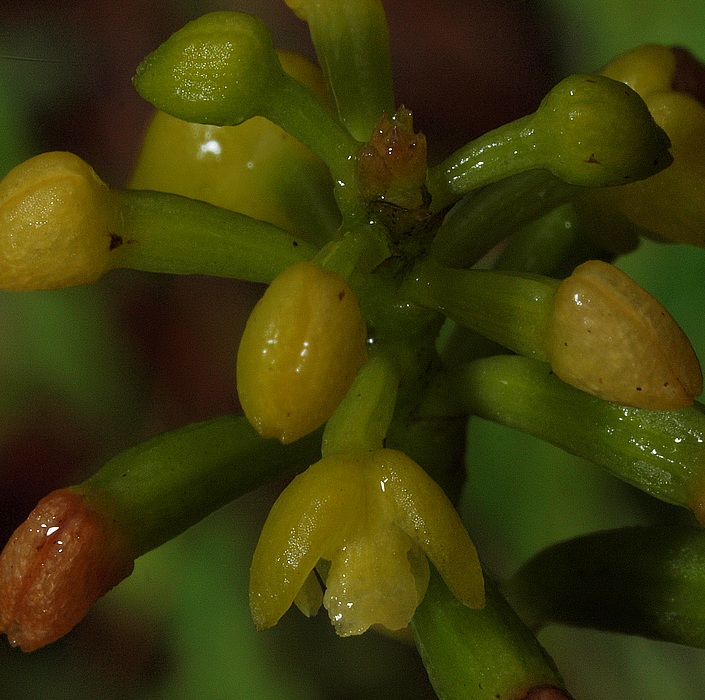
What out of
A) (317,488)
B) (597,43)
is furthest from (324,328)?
(597,43)

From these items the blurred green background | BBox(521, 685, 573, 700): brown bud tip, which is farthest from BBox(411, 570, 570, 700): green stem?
the blurred green background

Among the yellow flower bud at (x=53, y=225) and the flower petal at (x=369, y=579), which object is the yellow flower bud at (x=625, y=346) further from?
the yellow flower bud at (x=53, y=225)

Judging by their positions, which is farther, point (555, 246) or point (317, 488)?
point (555, 246)

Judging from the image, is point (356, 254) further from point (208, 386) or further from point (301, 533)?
point (208, 386)

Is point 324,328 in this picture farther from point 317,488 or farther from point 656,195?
point 656,195

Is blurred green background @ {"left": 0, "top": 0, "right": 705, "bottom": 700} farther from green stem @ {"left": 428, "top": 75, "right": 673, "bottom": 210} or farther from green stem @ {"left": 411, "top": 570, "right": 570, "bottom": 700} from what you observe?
green stem @ {"left": 428, "top": 75, "right": 673, "bottom": 210}

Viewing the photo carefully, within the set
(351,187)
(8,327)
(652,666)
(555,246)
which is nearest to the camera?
(351,187)
